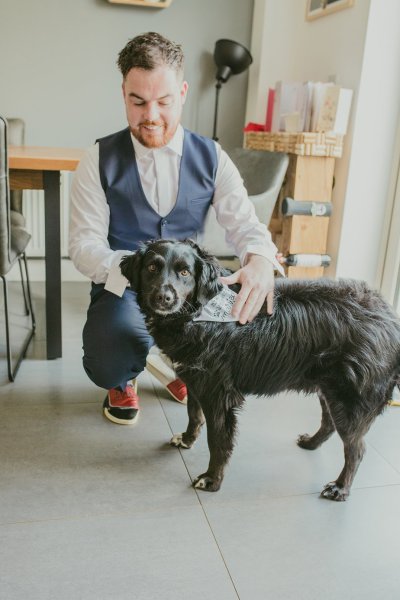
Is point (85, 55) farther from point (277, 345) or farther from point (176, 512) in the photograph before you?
point (176, 512)

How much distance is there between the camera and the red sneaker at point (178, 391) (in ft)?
7.22

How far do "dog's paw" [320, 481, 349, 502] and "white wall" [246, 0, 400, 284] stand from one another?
1570mm

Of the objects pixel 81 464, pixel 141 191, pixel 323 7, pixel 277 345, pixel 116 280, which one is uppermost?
pixel 323 7

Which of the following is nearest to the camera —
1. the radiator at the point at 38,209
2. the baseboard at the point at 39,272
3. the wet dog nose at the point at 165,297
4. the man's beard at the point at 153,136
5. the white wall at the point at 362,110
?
the wet dog nose at the point at 165,297

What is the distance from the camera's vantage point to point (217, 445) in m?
1.61

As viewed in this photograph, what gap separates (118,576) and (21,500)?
1.39ft

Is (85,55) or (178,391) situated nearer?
(178,391)

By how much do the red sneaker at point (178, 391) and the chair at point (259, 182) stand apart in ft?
2.31

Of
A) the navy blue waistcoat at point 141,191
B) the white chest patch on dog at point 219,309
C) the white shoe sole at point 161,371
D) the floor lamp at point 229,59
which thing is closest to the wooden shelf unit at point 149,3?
the floor lamp at point 229,59

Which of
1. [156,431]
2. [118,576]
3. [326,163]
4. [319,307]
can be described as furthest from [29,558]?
[326,163]

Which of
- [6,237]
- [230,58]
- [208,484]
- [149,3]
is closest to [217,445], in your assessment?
[208,484]

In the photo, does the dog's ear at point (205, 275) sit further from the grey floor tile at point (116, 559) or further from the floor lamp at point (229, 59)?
the floor lamp at point (229, 59)

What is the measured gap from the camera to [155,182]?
1.86 metres

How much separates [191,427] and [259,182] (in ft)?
5.26
